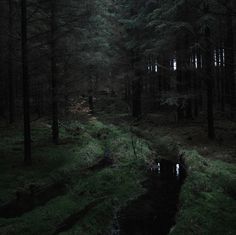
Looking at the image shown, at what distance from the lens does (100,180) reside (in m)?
15.8

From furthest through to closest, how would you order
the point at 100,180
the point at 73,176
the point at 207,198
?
the point at 73,176 → the point at 100,180 → the point at 207,198

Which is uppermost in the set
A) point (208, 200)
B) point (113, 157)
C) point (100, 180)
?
point (113, 157)

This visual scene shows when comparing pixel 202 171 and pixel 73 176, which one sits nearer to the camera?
pixel 202 171

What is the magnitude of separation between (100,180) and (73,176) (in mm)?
1691

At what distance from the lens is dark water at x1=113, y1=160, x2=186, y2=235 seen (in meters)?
11.5

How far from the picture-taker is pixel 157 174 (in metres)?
17.8

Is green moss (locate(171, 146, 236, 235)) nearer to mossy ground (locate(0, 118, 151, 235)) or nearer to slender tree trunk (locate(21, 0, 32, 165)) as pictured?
mossy ground (locate(0, 118, 151, 235))

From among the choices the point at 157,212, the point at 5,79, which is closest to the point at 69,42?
the point at 5,79

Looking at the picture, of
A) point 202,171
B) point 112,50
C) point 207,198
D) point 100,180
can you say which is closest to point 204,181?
point 202,171

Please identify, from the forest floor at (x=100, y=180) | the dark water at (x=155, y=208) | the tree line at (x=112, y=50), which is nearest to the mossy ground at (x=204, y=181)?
the forest floor at (x=100, y=180)

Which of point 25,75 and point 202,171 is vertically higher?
point 25,75

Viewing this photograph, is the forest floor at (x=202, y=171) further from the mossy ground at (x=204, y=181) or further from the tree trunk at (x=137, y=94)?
the tree trunk at (x=137, y=94)

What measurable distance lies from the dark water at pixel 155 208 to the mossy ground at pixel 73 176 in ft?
1.46

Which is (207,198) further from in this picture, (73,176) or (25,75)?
(25,75)
